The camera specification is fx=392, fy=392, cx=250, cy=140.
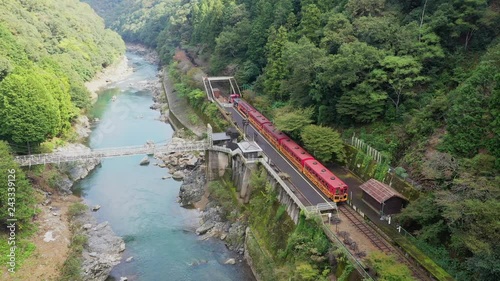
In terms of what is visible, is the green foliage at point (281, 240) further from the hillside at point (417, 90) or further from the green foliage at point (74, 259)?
the green foliage at point (74, 259)

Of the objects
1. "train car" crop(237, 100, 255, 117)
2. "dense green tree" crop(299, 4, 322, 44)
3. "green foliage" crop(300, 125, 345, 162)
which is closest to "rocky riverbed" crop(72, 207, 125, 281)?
"green foliage" crop(300, 125, 345, 162)

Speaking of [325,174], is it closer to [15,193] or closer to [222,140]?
[222,140]

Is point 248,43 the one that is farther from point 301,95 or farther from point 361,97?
point 361,97

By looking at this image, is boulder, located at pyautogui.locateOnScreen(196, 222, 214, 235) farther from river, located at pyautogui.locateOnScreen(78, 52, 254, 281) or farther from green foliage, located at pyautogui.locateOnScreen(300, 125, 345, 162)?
green foliage, located at pyautogui.locateOnScreen(300, 125, 345, 162)

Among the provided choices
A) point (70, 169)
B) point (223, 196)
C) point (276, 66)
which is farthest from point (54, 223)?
point (276, 66)

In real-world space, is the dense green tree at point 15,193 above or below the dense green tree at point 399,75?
below

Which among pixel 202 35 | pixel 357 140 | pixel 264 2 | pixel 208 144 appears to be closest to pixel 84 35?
pixel 202 35

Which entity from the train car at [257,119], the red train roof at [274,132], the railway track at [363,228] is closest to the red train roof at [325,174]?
the railway track at [363,228]
